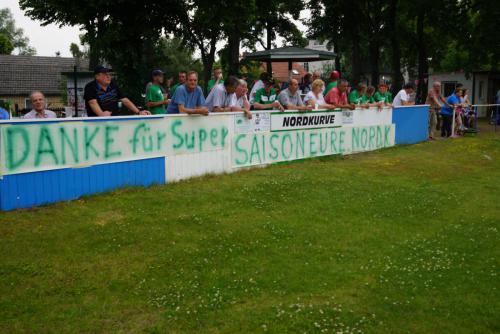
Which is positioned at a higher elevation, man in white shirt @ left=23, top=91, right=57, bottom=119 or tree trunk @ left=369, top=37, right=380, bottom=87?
tree trunk @ left=369, top=37, right=380, bottom=87

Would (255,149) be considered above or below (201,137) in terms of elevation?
below

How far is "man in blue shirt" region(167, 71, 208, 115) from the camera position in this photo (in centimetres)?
1045

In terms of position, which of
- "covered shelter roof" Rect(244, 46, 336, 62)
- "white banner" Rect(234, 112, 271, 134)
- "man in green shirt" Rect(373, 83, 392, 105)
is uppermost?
"covered shelter roof" Rect(244, 46, 336, 62)

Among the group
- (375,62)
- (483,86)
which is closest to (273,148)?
(375,62)

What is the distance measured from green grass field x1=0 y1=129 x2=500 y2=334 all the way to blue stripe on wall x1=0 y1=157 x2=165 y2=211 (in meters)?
0.25

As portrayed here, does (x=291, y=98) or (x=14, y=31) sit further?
(x=14, y=31)

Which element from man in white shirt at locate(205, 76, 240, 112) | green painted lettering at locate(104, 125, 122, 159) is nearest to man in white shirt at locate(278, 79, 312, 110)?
man in white shirt at locate(205, 76, 240, 112)

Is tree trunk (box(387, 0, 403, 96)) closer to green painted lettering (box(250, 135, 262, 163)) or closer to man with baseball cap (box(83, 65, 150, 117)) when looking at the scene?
green painted lettering (box(250, 135, 262, 163))

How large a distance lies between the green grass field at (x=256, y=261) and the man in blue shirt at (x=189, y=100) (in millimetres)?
1368

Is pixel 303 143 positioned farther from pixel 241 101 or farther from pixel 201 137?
pixel 201 137

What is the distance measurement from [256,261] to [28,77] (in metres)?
59.7

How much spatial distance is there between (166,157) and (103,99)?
151 cm

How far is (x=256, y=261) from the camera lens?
6250mm

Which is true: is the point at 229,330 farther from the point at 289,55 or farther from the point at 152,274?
the point at 289,55
